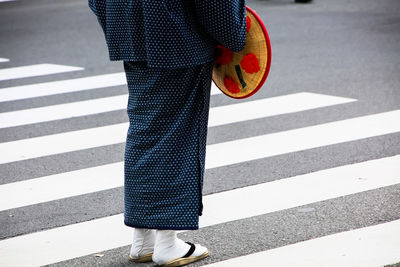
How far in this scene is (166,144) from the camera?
126 inches

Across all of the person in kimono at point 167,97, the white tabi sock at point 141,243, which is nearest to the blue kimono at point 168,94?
the person in kimono at point 167,97

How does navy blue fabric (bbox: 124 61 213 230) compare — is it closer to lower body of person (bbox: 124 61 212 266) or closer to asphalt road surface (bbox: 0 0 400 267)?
lower body of person (bbox: 124 61 212 266)

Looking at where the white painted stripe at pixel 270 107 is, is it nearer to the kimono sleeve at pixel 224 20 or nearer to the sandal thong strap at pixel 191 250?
the sandal thong strap at pixel 191 250

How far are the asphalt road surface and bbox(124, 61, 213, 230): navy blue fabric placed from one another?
0.34 meters

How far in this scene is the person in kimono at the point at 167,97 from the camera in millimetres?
3107

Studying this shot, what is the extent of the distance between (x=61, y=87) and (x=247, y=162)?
3.63 meters

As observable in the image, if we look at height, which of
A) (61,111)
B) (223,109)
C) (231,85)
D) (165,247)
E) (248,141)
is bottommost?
(61,111)

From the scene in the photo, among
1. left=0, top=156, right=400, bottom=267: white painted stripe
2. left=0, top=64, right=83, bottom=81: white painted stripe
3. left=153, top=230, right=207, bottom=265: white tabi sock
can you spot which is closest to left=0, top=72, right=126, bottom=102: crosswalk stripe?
left=0, top=64, right=83, bottom=81: white painted stripe

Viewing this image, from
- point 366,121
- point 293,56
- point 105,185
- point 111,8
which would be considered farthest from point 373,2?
point 111,8

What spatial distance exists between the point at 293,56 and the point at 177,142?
6104mm

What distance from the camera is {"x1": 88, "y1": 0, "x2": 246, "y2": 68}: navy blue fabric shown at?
307cm

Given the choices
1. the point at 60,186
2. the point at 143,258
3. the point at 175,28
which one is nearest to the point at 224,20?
the point at 175,28

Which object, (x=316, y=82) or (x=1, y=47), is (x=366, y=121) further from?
(x=1, y=47)

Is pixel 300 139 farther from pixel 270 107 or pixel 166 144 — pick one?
pixel 166 144
